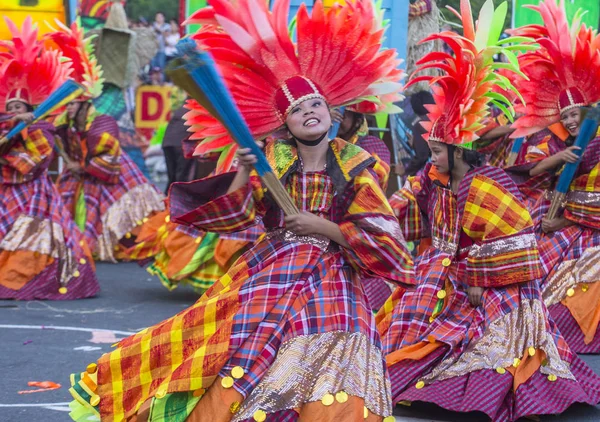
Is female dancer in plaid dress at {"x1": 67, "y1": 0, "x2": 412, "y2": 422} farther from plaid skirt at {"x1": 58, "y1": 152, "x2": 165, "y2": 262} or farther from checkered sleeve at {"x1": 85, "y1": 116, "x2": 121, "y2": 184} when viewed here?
plaid skirt at {"x1": 58, "y1": 152, "x2": 165, "y2": 262}

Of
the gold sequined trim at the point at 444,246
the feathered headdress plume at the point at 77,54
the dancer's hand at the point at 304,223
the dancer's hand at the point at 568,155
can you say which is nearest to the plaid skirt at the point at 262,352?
the dancer's hand at the point at 304,223

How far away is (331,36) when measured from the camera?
420 cm

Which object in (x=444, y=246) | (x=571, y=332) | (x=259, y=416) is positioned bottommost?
(x=571, y=332)

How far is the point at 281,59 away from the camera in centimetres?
417

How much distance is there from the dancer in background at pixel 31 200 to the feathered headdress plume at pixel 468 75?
13.4 feet

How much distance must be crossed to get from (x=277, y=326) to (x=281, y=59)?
1067mm

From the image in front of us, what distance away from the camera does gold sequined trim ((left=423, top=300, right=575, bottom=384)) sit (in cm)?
505

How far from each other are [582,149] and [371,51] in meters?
2.49

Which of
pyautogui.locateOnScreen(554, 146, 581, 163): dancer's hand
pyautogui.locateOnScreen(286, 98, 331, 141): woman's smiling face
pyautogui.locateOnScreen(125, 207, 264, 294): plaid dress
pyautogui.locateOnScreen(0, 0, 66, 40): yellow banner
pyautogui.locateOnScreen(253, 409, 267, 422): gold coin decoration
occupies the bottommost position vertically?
pyautogui.locateOnScreen(125, 207, 264, 294): plaid dress

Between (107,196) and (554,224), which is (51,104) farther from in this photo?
(554,224)

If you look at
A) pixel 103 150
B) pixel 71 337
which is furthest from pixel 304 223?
pixel 103 150

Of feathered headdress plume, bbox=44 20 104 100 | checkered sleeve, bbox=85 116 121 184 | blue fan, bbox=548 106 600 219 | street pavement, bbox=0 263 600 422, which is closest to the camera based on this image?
street pavement, bbox=0 263 600 422

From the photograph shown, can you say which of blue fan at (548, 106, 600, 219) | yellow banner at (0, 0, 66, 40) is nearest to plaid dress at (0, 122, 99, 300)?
blue fan at (548, 106, 600, 219)

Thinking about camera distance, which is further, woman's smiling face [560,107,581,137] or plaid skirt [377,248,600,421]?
woman's smiling face [560,107,581,137]
